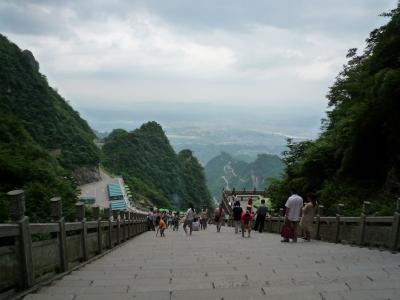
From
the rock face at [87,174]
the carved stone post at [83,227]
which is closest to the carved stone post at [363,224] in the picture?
the carved stone post at [83,227]

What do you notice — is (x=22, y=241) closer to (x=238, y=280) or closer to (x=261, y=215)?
(x=238, y=280)

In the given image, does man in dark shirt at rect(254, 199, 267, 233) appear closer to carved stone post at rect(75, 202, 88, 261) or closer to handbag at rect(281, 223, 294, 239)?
handbag at rect(281, 223, 294, 239)

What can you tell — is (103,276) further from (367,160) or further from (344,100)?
(344,100)

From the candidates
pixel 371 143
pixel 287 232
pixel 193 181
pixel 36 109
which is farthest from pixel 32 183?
pixel 193 181

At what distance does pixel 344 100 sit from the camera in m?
33.9

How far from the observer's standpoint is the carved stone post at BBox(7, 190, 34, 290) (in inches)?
231

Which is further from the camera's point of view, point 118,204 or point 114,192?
point 114,192

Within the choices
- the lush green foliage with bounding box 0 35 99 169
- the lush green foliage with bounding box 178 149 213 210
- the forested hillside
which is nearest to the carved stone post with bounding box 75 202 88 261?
the forested hillside

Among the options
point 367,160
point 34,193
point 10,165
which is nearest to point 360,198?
point 367,160

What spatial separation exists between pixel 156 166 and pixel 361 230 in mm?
104321

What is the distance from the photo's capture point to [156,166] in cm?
11575

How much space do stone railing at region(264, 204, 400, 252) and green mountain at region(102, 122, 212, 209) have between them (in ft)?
274

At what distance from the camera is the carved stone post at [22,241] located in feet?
19.2

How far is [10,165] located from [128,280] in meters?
29.1
